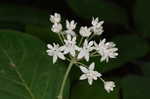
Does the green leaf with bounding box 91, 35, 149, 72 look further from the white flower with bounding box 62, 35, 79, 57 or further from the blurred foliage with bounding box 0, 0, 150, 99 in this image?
the white flower with bounding box 62, 35, 79, 57

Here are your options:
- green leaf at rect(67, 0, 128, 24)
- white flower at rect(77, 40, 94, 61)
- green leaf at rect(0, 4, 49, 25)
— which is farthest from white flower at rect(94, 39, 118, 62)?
green leaf at rect(0, 4, 49, 25)

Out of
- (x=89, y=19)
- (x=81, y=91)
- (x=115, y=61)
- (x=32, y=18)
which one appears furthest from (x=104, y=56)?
(x=32, y=18)

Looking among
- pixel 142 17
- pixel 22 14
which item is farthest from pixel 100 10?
pixel 22 14

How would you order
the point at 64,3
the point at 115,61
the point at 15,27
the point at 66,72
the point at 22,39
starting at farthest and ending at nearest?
the point at 64,3
the point at 15,27
the point at 115,61
the point at 22,39
the point at 66,72

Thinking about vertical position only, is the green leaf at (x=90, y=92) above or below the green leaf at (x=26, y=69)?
below

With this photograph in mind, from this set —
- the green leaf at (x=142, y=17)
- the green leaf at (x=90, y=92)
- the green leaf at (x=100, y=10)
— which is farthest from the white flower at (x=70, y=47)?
the green leaf at (x=142, y=17)

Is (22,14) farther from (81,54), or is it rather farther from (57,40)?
(81,54)

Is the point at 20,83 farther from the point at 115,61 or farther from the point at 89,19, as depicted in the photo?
the point at 89,19

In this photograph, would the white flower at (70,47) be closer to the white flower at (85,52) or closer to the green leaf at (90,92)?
the white flower at (85,52)
